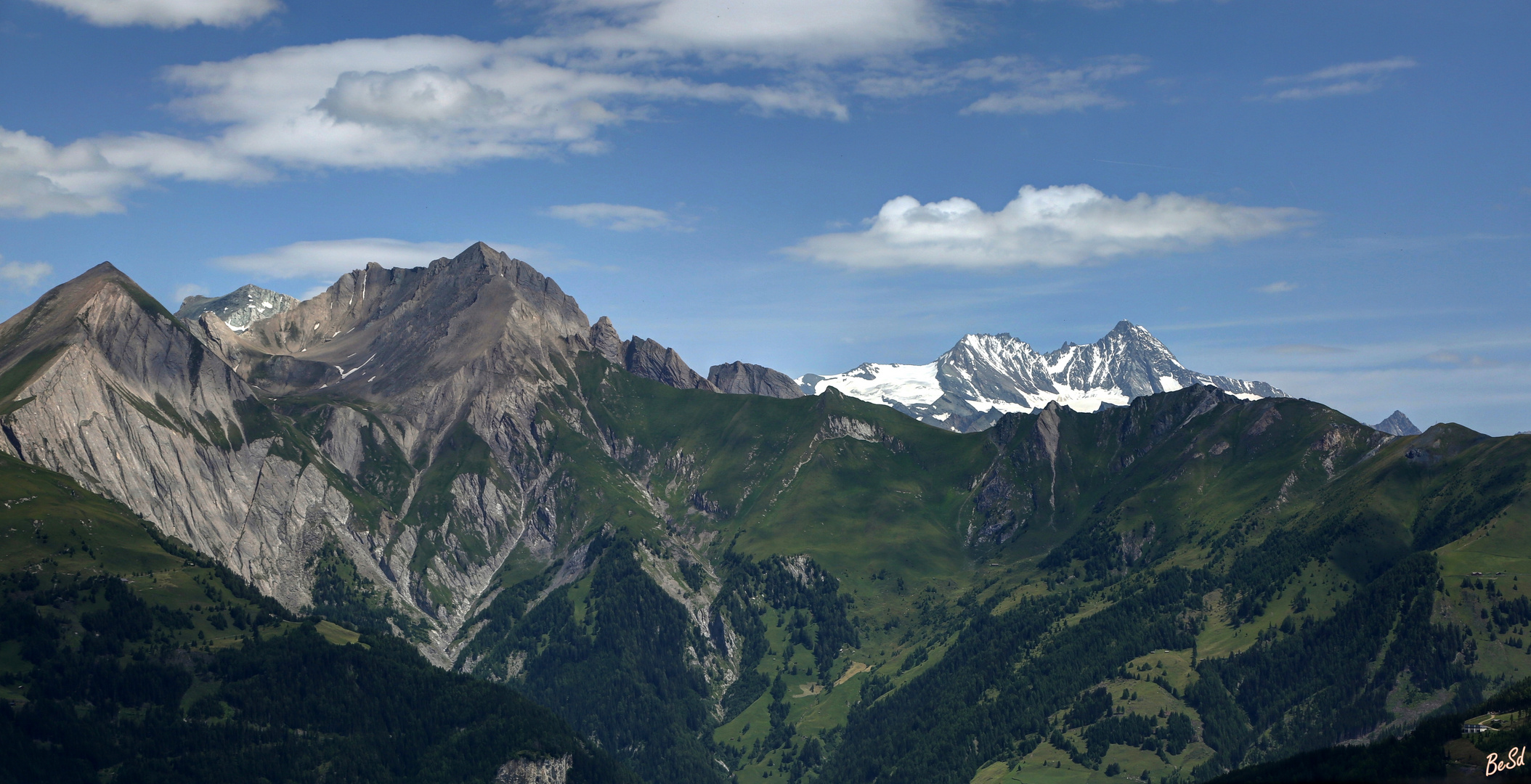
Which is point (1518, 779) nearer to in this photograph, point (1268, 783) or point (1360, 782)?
point (1360, 782)

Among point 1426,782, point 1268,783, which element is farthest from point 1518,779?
point 1268,783

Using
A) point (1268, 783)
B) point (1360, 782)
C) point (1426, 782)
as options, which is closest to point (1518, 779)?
point (1426, 782)

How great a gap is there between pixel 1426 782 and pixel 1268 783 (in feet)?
372

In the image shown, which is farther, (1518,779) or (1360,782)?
(1518,779)

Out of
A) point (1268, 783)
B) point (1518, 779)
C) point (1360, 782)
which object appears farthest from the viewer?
point (1268, 783)

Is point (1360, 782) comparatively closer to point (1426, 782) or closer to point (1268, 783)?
point (1426, 782)

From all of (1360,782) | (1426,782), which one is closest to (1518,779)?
(1426,782)

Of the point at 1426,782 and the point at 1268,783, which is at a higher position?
the point at 1426,782

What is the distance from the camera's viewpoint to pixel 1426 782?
294 feet

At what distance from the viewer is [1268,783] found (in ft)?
641

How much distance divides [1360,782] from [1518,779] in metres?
14.8

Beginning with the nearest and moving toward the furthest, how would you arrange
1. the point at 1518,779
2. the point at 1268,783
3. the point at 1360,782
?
the point at 1360,782 < the point at 1518,779 < the point at 1268,783

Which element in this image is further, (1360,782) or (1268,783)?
(1268,783)

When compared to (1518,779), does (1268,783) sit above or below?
below
